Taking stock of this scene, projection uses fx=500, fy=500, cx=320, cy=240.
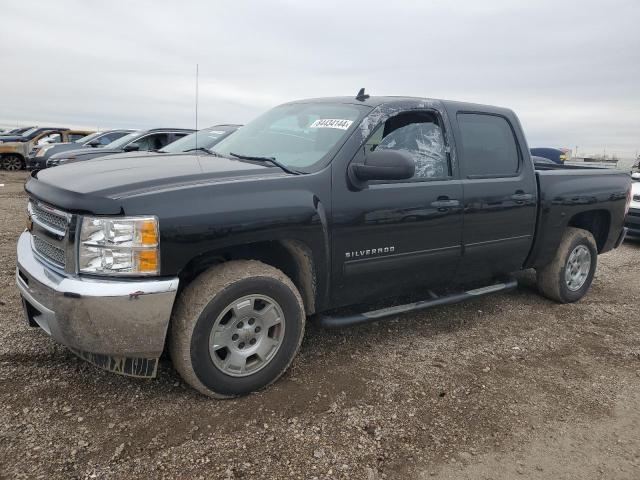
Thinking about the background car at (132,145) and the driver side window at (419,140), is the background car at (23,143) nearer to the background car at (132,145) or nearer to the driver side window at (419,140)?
the background car at (132,145)

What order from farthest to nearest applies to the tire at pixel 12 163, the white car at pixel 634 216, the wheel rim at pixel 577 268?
the tire at pixel 12 163 → the white car at pixel 634 216 → the wheel rim at pixel 577 268

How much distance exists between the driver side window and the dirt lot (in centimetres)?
132

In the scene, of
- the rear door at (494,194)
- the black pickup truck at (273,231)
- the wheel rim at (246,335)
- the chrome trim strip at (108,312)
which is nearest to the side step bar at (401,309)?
the black pickup truck at (273,231)

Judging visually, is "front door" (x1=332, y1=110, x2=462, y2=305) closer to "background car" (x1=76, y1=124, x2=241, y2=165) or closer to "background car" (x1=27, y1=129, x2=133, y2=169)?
"background car" (x1=76, y1=124, x2=241, y2=165)

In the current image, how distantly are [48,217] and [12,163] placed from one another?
61.2ft

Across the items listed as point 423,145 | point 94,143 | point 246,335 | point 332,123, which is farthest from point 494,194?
point 94,143

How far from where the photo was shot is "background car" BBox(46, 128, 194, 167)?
9.55m

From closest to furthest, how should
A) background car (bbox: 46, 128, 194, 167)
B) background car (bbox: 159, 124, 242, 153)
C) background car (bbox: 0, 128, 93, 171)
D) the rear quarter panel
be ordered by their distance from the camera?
the rear quarter panel
background car (bbox: 159, 124, 242, 153)
background car (bbox: 46, 128, 194, 167)
background car (bbox: 0, 128, 93, 171)

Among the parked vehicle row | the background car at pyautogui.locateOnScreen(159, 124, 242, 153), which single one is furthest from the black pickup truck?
the background car at pyautogui.locateOnScreen(159, 124, 242, 153)

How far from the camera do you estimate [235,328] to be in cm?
285

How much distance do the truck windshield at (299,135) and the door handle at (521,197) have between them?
155cm

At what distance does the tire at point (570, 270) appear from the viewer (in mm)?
4832

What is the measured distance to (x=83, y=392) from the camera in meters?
2.87

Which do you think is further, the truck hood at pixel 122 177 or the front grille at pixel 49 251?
the front grille at pixel 49 251
